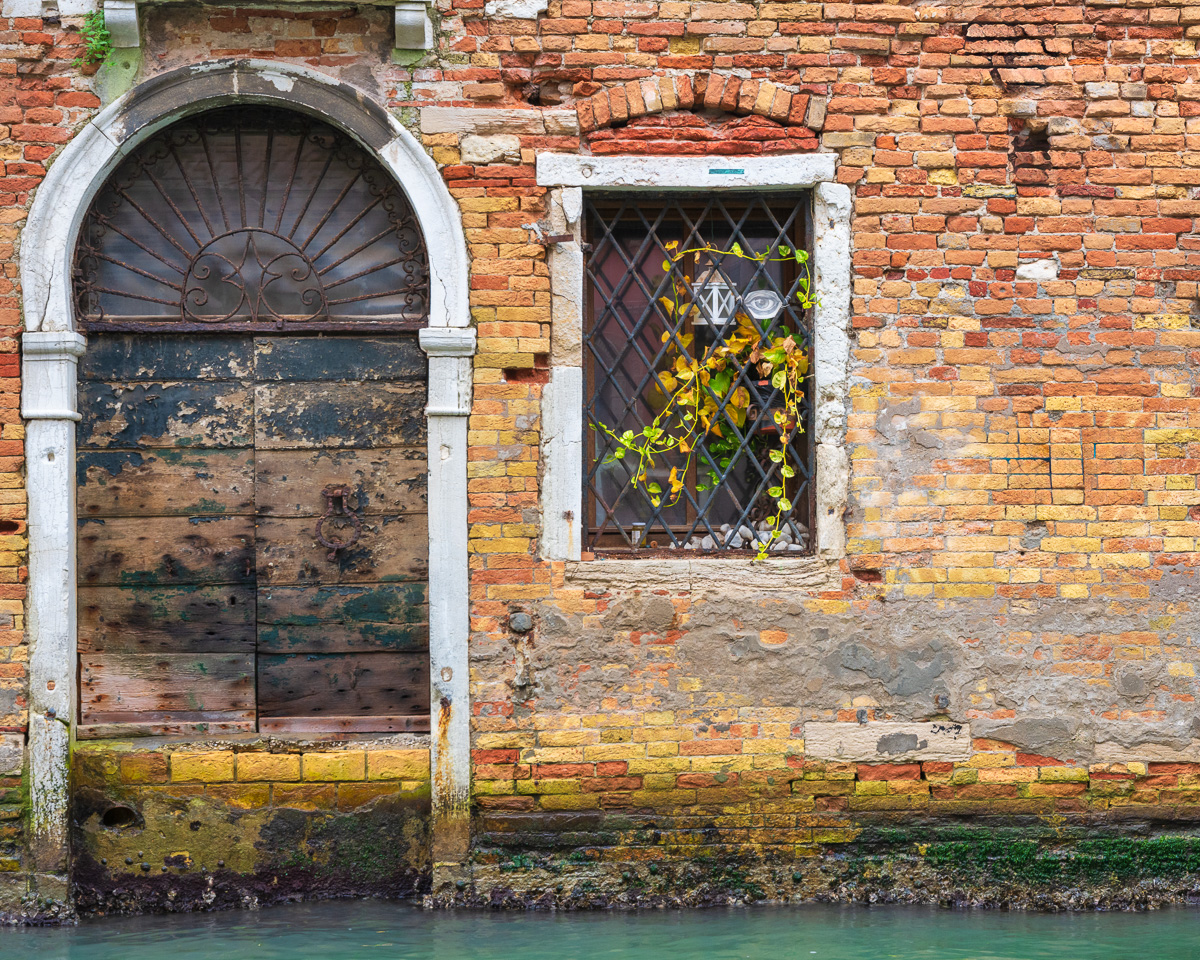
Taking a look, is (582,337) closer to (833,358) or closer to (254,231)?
(833,358)

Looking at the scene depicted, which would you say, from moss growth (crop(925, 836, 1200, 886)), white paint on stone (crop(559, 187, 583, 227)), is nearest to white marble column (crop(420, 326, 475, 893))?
white paint on stone (crop(559, 187, 583, 227))

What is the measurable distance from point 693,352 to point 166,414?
224 centimetres

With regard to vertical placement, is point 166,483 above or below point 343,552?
above

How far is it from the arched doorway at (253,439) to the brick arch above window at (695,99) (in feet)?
2.93

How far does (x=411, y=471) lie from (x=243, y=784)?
1.43 metres

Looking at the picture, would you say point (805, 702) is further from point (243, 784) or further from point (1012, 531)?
point (243, 784)

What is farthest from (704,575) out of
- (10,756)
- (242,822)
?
(10,756)

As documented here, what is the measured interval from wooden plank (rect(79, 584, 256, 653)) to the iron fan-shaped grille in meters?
1.13

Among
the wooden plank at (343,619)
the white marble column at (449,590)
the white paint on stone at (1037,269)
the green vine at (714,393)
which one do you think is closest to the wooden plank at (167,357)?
the white marble column at (449,590)

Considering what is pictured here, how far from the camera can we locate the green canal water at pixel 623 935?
145 inches

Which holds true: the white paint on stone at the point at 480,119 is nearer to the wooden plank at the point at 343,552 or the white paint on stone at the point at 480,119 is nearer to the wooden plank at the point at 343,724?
the wooden plank at the point at 343,552

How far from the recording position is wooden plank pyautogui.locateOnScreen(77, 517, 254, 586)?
436 centimetres

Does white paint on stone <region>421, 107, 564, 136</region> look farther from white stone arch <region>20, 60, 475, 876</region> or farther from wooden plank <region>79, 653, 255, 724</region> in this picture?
wooden plank <region>79, 653, 255, 724</region>

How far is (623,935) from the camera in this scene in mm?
3889
